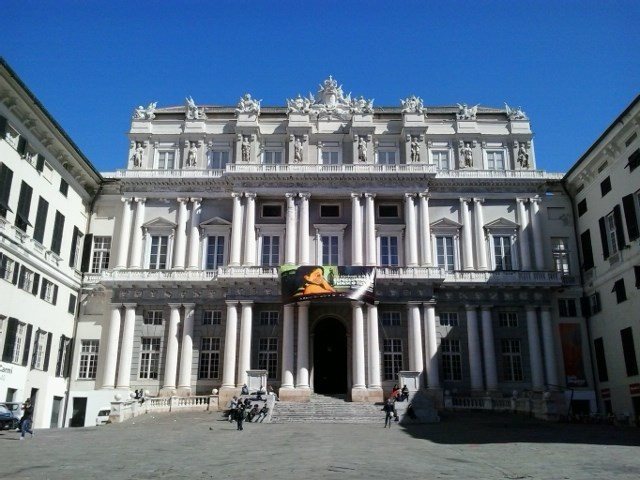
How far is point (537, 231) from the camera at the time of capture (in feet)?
148

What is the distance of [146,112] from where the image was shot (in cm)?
4844

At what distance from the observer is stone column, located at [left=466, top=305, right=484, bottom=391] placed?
137ft

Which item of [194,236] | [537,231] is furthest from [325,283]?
[537,231]

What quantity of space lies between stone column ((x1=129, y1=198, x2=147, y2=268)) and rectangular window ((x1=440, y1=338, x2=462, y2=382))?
2212 cm

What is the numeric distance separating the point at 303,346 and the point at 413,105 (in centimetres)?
2021

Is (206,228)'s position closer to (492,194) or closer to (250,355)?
(250,355)

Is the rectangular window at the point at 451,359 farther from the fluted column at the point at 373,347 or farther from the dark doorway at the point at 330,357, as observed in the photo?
the dark doorway at the point at 330,357

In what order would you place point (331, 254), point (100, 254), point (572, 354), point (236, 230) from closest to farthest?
point (572, 354) < point (236, 230) < point (331, 254) < point (100, 254)

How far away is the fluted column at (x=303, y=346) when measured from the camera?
4047 cm

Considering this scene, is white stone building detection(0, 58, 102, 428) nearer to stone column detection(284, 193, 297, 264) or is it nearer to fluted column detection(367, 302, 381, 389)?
stone column detection(284, 193, 297, 264)

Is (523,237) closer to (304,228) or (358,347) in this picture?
(358,347)

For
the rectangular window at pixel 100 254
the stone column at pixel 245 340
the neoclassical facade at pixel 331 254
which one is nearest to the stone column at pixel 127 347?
the neoclassical facade at pixel 331 254

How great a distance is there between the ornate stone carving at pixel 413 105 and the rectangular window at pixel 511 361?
59.5ft

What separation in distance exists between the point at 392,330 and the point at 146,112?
2504 centimetres
